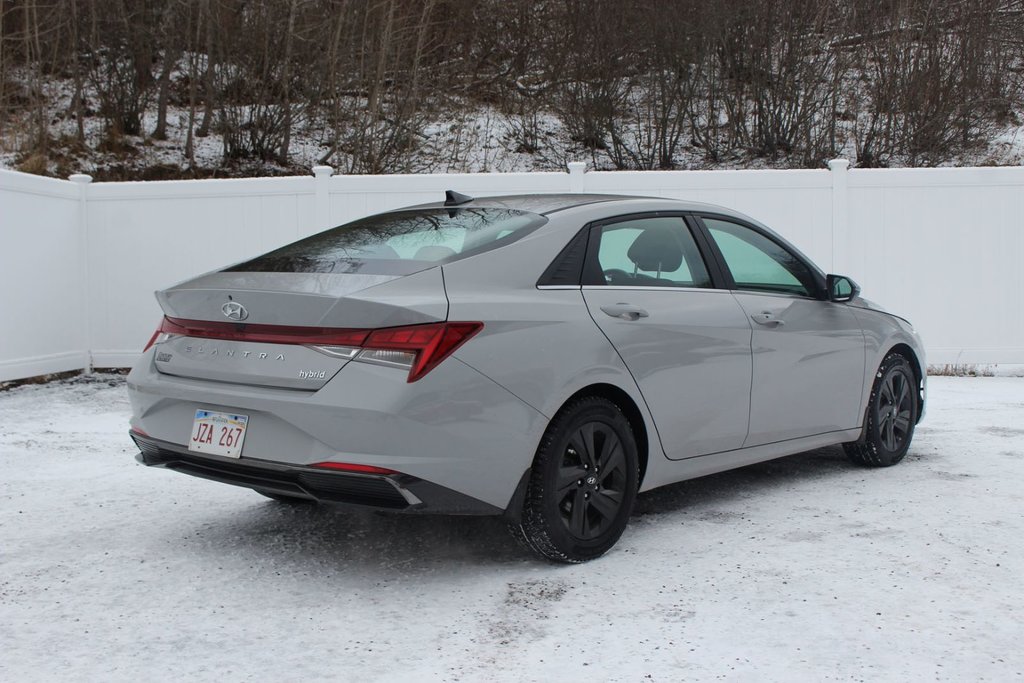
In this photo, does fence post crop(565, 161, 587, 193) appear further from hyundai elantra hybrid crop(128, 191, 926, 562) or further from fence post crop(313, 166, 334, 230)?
hyundai elantra hybrid crop(128, 191, 926, 562)

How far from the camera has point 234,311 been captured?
156 inches

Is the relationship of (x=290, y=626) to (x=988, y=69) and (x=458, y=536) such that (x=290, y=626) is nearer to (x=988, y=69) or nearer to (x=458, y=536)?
(x=458, y=536)

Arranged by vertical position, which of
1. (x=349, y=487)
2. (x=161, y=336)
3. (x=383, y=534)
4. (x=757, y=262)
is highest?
(x=757, y=262)

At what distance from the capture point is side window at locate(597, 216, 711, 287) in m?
4.54

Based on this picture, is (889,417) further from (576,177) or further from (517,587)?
(576,177)

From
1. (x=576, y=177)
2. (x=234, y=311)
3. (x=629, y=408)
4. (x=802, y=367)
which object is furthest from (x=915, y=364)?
(x=576, y=177)

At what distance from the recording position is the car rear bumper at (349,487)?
3664 millimetres

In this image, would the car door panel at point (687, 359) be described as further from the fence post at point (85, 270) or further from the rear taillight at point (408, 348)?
the fence post at point (85, 270)

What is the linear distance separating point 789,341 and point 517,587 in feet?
6.65

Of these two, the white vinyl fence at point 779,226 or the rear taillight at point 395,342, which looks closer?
the rear taillight at point 395,342

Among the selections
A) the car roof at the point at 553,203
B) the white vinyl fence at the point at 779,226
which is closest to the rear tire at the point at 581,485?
the car roof at the point at 553,203

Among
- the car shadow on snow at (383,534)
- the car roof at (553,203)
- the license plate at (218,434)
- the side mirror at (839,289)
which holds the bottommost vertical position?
the car shadow on snow at (383,534)

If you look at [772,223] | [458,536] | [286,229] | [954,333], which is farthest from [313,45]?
[458,536]

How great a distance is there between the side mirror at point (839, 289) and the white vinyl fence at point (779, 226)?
481 cm
